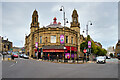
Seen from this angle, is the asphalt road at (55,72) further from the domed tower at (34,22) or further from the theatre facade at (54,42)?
the domed tower at (34,22)

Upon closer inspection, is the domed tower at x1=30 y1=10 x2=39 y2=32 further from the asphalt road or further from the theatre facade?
the asphalt road

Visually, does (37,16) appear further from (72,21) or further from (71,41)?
(71,41)

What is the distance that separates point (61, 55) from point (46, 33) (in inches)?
341

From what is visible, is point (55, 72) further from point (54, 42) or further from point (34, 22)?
point (34, 22)

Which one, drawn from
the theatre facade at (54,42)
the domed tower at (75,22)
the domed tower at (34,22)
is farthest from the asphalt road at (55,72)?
the domed tower at (34,22)

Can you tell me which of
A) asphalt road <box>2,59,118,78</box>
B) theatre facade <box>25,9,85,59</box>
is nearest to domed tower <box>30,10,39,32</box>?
theatre facade <box>25,9,85,59</box>

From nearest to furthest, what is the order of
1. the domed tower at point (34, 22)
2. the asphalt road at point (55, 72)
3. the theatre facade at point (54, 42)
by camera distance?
1. the asphalt road at point (55, 72)
2. the theatre facade at point (54, 42)
3. the domed tower at point (34, 22)

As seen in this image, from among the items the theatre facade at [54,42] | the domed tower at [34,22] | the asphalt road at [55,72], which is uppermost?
the domed tower at [34,22]

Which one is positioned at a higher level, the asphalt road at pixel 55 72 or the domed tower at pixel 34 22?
the domed tower at pixel 34 22

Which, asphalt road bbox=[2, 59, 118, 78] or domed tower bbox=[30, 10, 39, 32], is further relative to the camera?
domed tower bbox=[30, 10, 39, 32]

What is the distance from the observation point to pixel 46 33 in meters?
45.3

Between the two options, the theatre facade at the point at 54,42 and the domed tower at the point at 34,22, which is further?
the domed tower at the point at 34,22

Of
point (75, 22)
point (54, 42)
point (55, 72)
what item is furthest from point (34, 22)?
point (55, 72)

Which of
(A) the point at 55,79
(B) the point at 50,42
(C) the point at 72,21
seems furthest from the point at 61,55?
(A) the point at 55,79
